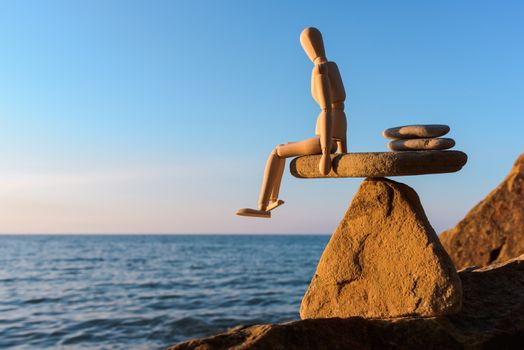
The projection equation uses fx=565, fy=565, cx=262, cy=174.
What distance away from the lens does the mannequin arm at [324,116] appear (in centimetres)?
485

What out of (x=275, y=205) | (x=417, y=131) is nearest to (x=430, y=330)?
(x=417, y=131)

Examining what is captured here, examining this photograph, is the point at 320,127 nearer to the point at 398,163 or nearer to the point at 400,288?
the point at 398,163

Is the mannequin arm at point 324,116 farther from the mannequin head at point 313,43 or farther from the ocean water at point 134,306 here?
the ocean water at point 134,306

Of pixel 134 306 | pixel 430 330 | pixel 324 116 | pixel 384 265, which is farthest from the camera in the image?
pixel 134 306

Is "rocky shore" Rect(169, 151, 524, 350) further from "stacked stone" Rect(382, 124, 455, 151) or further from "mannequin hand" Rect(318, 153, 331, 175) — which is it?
"stacked stone" Rect(382, 124, 455, 151)

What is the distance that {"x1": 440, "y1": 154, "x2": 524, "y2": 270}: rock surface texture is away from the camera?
28.1 feet

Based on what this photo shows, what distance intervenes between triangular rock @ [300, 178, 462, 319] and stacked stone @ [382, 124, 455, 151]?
0.42 meters

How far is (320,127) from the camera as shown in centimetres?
497

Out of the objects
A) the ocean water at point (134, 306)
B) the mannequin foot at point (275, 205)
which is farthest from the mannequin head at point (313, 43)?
the ocean water at point (134, 306)

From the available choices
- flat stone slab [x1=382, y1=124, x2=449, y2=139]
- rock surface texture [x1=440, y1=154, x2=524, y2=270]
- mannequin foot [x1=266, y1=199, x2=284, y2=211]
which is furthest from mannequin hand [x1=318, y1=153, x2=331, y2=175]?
rock surface texture [x1=440, y1=154, x2=524, y2=270]

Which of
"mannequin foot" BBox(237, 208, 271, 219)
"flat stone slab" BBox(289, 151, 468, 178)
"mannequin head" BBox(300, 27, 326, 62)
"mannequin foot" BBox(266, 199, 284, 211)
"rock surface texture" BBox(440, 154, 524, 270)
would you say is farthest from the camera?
"rock surface texture" BBox(440, 154, 524, 270)

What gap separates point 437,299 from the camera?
14.8 feet

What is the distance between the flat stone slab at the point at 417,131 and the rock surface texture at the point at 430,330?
1498 mm

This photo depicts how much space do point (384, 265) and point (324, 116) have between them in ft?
4.53
